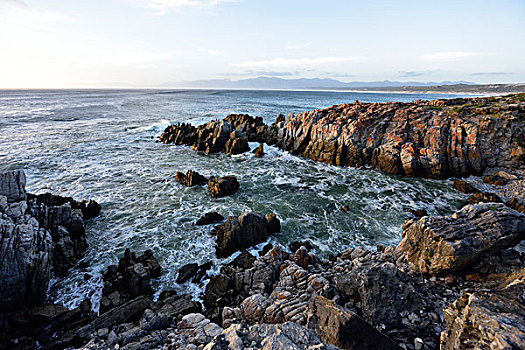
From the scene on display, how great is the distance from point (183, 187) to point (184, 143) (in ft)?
69.2

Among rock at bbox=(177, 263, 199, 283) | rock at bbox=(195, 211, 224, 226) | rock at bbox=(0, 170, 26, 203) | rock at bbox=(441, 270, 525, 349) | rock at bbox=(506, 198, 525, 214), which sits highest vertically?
rock at bbox=(0, 170, 26, 203)

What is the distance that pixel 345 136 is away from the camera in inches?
1364

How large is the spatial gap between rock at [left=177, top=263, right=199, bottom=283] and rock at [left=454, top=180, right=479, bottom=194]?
27.9 m

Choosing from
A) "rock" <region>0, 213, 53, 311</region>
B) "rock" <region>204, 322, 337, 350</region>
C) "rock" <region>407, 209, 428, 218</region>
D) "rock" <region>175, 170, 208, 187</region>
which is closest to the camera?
"rock" <region>204, 322, 337, 350</region>

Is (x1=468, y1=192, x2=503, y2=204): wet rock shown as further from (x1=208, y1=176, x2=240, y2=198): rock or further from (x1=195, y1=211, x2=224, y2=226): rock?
(x1=195, y1=211, x2=224, y2=226): rock

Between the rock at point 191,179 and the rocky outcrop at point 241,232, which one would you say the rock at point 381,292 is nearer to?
the rocky outcrop at point 241,232

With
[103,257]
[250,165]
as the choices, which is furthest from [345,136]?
[103,257]

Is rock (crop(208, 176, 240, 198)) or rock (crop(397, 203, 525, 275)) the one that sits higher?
rock (crop(397, 203, 525, 275))

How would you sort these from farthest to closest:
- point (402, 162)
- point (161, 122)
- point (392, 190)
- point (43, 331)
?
point (161, 122) < point (402, 162) < point (392, 190) < point (43, 331)

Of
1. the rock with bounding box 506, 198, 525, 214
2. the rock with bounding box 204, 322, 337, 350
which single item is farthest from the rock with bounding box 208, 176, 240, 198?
the rock with bounding box 506, 198, 525, 214

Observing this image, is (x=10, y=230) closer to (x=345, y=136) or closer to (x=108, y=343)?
(x=108, y=343)

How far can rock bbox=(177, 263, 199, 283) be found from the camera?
13270 mm

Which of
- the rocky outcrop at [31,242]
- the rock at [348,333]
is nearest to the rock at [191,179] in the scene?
the rocky outcrop at [31,242]

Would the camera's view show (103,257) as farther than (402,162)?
No
